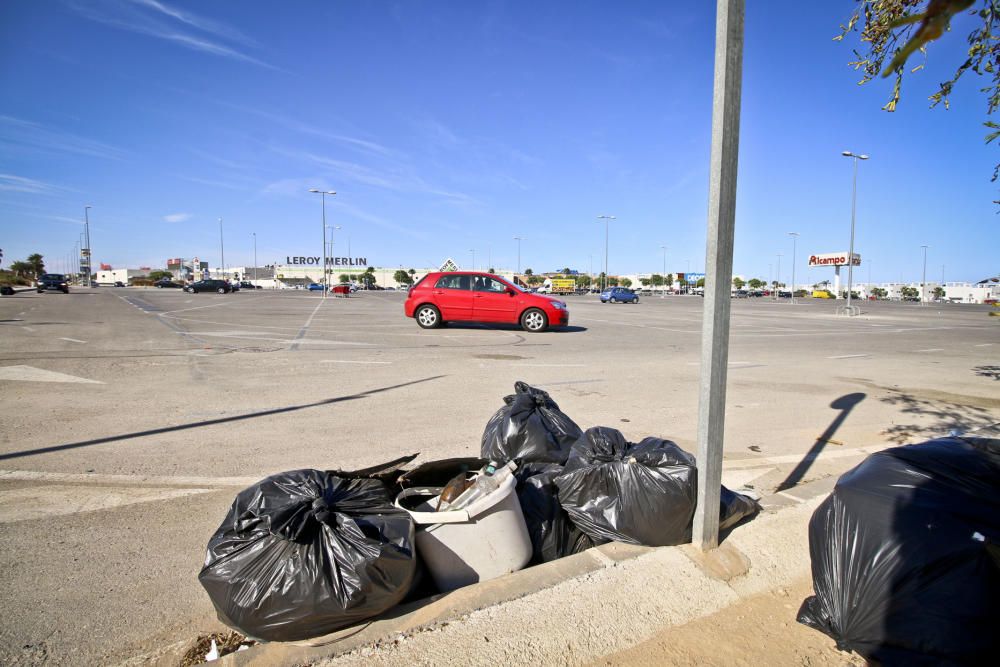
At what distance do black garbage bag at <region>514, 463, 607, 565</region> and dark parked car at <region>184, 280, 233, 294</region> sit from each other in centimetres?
5990

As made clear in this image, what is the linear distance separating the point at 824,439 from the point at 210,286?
60.0 m

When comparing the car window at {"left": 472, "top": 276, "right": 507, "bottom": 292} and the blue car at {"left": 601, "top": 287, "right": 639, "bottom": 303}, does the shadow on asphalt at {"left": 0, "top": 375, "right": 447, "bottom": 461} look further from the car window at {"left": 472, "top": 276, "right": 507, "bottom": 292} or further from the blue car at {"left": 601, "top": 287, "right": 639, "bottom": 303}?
the blue car at {"left": 601, "top": 287, "right": 639, "bottom": 303}

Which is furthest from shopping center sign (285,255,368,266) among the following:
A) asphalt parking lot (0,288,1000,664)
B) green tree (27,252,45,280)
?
asphalt parking lot (0,288,1000,664)

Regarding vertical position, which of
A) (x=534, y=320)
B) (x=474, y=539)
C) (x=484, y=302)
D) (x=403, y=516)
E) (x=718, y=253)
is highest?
(x=718, y=253)

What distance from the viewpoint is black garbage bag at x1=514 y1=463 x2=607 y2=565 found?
2963 mm

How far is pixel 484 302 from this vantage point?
1614 centimetres

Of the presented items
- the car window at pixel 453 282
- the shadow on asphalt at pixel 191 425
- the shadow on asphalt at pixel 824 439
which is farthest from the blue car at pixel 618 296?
the shadow on asphalt at pixel 191 425

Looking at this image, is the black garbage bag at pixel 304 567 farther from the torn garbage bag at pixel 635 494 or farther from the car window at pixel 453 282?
the car window at pixel 453 282

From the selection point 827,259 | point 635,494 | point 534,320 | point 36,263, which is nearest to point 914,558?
point 635,494

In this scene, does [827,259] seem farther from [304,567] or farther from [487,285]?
[304,567]

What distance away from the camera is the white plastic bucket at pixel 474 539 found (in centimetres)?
256

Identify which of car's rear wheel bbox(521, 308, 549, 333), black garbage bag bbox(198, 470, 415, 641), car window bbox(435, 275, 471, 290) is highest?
car window bbox(435, 275, 471, 290)

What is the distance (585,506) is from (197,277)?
152 metres

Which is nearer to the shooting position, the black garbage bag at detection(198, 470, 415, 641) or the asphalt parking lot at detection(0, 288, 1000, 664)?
the black garbage bag at detection(198, 470, 415, 641)
